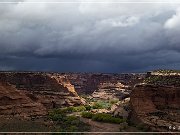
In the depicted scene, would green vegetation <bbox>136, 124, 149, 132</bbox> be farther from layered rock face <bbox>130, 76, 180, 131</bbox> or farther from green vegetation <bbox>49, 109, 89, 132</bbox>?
green vegetation <bbox>49, 109, 89, 132</bbox>

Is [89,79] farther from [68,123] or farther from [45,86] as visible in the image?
[68,123]

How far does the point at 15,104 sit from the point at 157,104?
23189mm

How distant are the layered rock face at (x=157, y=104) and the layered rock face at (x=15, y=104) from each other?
18.3 meters

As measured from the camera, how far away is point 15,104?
67312mm

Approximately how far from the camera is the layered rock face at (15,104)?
2603 inches

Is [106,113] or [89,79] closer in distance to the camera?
[106,113]

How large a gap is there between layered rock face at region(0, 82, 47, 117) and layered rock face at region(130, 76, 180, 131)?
18.3 m

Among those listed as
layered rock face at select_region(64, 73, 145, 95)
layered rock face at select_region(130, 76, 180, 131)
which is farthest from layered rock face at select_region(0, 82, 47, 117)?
layered rock face at select_region(64, 73, 145, 95)

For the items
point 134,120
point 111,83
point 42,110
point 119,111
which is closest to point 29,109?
point 42,110

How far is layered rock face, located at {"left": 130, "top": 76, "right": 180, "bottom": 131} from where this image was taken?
168 ft

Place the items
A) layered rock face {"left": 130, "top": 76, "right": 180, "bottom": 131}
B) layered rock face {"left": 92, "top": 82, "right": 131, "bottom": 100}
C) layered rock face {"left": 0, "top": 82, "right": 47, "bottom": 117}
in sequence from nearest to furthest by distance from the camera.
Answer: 1. layered rock face {"left": 130, "top": 76, "right": 180, "bottom": 131}
2. layered rock face {"left": 0, "top": 82, "right": 47, "bottom": 117}
3. layered rock face {"left": 92, "top": 82, "right": 131, "bottom": 100}

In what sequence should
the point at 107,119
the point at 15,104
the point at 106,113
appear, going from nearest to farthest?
1. the point at 107,119
2. the point at 15,104
3. the point at 106,113

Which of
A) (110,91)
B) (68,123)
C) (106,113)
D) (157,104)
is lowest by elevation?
(68,123)

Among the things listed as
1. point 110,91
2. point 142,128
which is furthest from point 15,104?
point 110,91
